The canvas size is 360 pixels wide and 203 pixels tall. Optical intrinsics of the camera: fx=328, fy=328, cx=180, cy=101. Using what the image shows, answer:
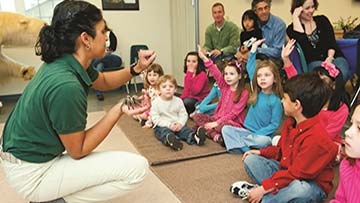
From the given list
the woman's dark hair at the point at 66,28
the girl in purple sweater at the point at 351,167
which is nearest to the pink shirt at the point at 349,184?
the girl in purple sweater at the point at 351,167

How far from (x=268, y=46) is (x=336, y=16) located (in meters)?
2.13

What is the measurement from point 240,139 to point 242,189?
705mm

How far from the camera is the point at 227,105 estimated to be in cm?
274

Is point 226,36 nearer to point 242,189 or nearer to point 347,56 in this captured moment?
point 347,56

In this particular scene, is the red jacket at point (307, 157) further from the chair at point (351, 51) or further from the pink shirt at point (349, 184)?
the chair at point (351, 51)

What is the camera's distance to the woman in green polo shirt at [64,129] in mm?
1244

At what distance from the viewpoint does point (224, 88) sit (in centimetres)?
280

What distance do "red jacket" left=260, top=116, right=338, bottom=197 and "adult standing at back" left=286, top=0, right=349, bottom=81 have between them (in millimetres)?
1540

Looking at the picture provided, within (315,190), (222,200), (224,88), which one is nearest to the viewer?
(315,190)

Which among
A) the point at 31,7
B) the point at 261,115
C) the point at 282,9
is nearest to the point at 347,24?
the point at 282,9

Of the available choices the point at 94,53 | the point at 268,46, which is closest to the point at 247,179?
the point at 94,53

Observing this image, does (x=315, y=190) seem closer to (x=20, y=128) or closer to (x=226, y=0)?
(x=20, y=128)

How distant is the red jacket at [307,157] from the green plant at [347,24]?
294 centimetres

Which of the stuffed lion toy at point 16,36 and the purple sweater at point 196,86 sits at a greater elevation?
the stuffed lion toy at point 16,36
